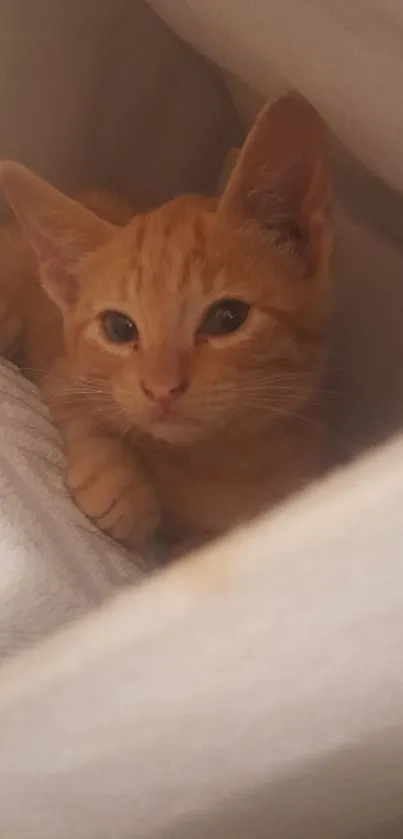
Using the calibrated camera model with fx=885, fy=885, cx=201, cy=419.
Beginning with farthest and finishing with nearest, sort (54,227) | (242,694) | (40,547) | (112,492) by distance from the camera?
(54,227), (112,492), (40,547), (242,694)

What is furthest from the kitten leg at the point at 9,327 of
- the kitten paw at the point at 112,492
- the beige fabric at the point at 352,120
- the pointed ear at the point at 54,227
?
the beige fabric at the point at 352,120

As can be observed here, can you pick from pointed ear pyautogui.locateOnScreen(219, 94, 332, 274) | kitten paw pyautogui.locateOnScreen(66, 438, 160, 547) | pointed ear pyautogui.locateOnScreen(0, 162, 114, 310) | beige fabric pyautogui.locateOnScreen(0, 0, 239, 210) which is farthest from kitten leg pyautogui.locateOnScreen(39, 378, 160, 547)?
beige fabric pyautogui.locateOnScreen(0, 0, 239, 210)

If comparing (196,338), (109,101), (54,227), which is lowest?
(196,338)

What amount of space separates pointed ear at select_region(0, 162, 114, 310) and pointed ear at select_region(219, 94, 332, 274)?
0.15 meters

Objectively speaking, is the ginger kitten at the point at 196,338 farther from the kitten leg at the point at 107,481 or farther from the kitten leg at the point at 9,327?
the kitten leg at the point at 9,327

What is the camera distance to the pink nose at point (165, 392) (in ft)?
2.44

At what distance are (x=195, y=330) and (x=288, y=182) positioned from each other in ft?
0.51

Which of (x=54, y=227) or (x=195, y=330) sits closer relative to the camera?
(x=195, y=330)

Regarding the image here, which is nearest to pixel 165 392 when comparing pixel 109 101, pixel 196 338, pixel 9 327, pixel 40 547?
pixel 196 338

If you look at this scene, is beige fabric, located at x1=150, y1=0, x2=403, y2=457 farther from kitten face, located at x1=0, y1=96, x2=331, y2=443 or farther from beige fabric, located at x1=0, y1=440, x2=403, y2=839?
beige fabric, located at x1=0, y1=440, x2=403, y2=839

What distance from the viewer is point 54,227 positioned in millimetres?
891

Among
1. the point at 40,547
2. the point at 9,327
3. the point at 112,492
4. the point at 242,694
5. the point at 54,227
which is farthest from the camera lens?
the point at 9,327

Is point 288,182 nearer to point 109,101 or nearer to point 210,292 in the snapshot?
point 210,292

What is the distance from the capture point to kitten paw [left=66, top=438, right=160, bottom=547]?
77 centimetres
